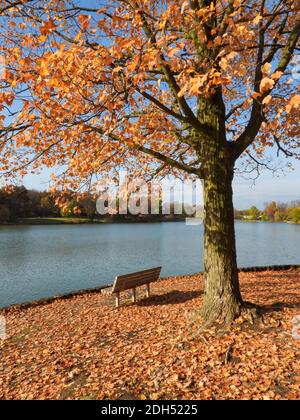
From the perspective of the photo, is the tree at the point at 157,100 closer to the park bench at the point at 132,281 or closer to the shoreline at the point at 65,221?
the park bench at the point at 132,281

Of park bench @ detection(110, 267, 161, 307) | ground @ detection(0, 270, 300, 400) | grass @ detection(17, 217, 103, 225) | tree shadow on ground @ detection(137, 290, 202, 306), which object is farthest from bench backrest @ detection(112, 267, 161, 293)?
grass @ detection(17, 217, 103, 225)

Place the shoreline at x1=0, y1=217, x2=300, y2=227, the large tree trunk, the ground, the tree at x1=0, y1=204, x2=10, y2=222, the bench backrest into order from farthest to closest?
the shoreline at x1=0, y1=217, x2=300, y2=227, the tree at x1=0, y1=204, x2=10, y2=222, the bench backrest, the large tree trunk, the ground

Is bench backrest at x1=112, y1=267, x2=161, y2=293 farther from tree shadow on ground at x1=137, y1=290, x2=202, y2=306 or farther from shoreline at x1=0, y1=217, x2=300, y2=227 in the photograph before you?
shoreline at x1=0, y1=217, x2=300, y2=227

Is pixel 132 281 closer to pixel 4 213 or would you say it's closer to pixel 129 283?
pixel 129 283

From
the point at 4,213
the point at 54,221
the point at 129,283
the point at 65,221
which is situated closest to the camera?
the point at 129,283

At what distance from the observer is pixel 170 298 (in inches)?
446

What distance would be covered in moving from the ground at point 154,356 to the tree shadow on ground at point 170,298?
1.77ft

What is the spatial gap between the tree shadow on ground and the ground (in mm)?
540

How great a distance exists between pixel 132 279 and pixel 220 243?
14.4 ft

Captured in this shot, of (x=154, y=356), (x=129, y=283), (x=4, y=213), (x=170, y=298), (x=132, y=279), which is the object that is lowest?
(x=170, y=298)

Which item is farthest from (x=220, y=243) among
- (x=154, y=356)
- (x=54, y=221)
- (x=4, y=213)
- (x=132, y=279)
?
(x=54, y=221)

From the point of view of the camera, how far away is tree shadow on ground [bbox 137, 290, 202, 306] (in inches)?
424
